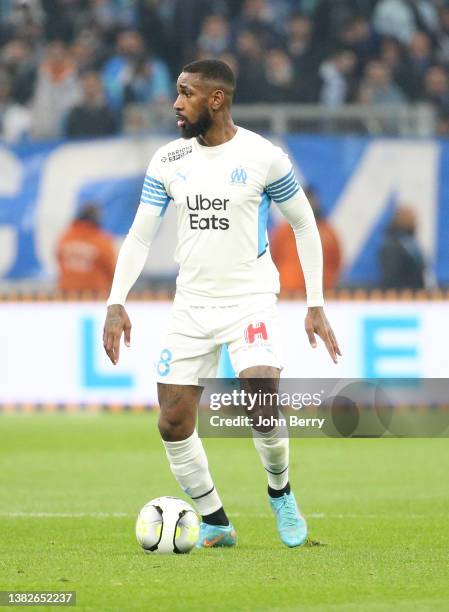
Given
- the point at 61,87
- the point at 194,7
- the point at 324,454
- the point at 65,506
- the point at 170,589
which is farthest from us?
the point at 194,7

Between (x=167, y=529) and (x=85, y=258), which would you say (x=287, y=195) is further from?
(x=85, y=258)

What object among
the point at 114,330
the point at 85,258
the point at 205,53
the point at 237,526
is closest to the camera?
the point at 114,330

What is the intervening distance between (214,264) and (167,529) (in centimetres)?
132

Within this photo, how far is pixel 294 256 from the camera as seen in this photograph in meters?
17.8

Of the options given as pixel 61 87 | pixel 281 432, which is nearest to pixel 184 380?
pixel 281 432

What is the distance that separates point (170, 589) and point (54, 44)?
47.9 ft

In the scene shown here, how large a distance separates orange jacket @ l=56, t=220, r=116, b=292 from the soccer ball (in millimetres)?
10061

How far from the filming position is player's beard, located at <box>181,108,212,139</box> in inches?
305

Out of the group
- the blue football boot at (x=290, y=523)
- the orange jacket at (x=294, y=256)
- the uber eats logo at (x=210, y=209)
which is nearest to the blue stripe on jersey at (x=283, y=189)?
the uber eats logo at (x=210, y=209)

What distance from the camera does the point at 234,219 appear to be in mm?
7730

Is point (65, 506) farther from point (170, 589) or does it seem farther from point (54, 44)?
point (54, 44)

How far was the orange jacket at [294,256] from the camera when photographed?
57.8ft

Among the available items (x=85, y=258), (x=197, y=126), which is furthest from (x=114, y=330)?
(x=85, y=258)

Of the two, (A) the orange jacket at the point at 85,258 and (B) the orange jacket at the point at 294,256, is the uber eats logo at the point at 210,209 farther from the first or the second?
(A) the orange jacket at the point at 85,258
